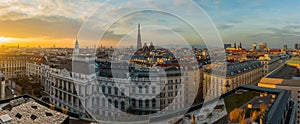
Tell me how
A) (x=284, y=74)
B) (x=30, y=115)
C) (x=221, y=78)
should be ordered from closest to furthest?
1. (x=30, y=115)
2. (x=221, y=78)
3. (x=284, y=74)

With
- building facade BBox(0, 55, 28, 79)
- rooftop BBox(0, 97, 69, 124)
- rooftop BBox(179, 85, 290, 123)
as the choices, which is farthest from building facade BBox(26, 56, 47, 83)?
rooftop BBox(0, 97, 69, 124)

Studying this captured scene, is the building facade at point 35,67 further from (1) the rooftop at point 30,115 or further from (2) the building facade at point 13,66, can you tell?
(1) the rooftop at point 30,115

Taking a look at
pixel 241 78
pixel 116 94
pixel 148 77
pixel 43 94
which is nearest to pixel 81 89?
pixel 116 94

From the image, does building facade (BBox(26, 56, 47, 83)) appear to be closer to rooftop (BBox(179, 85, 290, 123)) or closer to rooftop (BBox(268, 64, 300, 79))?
rooftop (BBox(179, 85, 290, 123))

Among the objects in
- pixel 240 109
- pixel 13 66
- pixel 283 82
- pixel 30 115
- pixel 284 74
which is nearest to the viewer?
pixel 30 115

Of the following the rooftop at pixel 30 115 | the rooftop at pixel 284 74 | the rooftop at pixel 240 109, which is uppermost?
the rooftop at pixel 30 115

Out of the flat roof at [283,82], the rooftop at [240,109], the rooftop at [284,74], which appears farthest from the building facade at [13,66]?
the rooftop at [284,74]

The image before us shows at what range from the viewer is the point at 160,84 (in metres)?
13.0

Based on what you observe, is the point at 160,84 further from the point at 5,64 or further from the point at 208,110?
the point at 5,64

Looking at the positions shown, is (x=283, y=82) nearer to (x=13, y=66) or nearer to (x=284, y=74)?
(x=284, y=74)

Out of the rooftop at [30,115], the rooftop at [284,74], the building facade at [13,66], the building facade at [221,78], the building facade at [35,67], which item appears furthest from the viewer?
the building facade at [13,66]

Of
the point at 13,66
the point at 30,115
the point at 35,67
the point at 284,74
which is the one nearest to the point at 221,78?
the point at 284,74

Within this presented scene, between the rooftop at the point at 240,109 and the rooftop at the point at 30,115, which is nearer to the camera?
the rooftop at the point at 30,115

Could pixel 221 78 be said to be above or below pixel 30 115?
below
